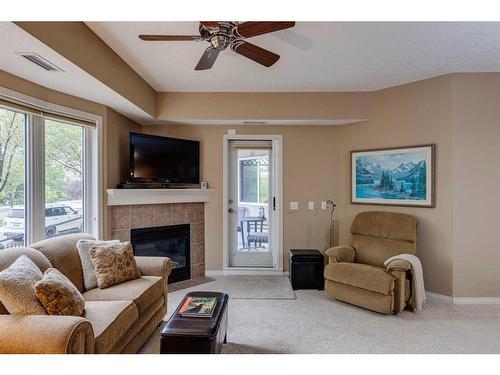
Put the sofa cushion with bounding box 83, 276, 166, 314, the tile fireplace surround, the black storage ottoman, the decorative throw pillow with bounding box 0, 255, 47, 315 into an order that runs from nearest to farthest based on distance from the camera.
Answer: the decorative throw pillow with bounding box 0, 255, 47, 315 < the sofa cushion with bounding box 83, 276, 166, 314 < the tile fireplace surround < the black storage ottoman

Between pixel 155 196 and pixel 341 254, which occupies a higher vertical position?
pixel 155 196

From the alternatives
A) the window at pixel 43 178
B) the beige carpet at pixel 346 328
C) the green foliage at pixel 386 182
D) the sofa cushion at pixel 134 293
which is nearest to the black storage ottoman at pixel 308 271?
the beige carpet at pixel 346 328

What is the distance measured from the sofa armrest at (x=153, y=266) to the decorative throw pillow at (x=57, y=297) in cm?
87

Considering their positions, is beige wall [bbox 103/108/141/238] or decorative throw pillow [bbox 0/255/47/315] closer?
decorative throw pillow [bbox 0/255/47/315]

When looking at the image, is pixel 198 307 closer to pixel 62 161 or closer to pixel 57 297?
pixel 57 297

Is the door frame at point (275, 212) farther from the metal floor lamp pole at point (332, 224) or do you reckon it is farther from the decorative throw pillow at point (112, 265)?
the decorative throw pillow at point (112, 265)

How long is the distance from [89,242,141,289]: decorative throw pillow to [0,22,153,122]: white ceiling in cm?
152

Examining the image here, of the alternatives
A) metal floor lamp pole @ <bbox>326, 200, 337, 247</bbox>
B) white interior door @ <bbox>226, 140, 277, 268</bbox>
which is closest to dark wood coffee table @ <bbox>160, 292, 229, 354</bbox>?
white interior door @ <bbox>226, 140, 277, 268</bbox>

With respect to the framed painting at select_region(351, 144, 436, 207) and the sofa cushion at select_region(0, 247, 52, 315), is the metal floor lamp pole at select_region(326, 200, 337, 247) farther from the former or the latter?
the sofa cushion at select_region(0, 247, 52, 315)

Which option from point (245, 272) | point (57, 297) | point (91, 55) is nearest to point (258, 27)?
point (91, 55)

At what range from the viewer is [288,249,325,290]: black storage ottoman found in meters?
3.58

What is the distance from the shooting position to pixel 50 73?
7.39 ft

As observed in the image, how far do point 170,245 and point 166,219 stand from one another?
1.37 feet

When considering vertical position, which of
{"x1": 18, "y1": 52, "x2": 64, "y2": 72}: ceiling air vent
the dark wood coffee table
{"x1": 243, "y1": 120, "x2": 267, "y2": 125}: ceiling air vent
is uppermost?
{"x1": 243, "y1": 120, "x2": 267, "y2": 125}: ceiling air vent
